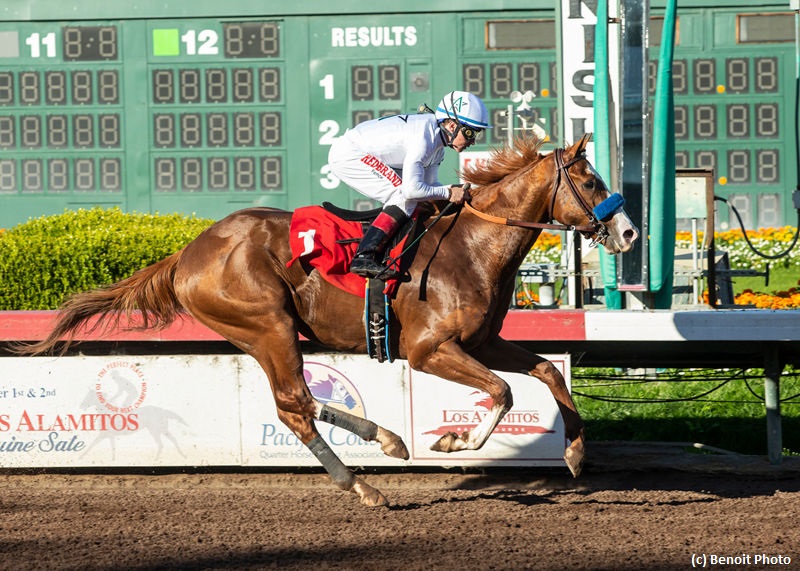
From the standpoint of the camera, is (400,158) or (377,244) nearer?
(377,244)

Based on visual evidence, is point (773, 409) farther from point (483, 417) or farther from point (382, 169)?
point (382, 169)

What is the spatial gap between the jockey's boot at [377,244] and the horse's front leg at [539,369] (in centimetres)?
63

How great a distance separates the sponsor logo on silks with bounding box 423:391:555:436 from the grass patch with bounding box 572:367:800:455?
1402mm

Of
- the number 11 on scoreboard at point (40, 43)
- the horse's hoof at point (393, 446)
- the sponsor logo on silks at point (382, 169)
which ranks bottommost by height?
the horse's hoof at point (393, 446)

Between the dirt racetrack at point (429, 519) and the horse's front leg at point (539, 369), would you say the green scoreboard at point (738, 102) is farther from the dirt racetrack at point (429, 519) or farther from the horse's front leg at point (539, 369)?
the horse's front leg at point (539, 369)

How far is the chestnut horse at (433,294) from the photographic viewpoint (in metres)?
5.46

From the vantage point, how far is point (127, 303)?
6.09 m

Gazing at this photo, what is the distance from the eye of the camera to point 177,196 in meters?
14.4

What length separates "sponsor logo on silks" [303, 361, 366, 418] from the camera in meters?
6.79

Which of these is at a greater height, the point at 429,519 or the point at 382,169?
the point at 382,169

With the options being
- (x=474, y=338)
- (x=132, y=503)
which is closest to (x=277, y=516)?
(x=132, y=503)

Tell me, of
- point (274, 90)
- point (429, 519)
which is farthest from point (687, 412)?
point (274, 90)

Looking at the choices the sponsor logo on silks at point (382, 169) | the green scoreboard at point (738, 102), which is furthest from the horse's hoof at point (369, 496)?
the green scoreboard at point (738, 102)

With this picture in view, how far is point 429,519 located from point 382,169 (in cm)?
175
